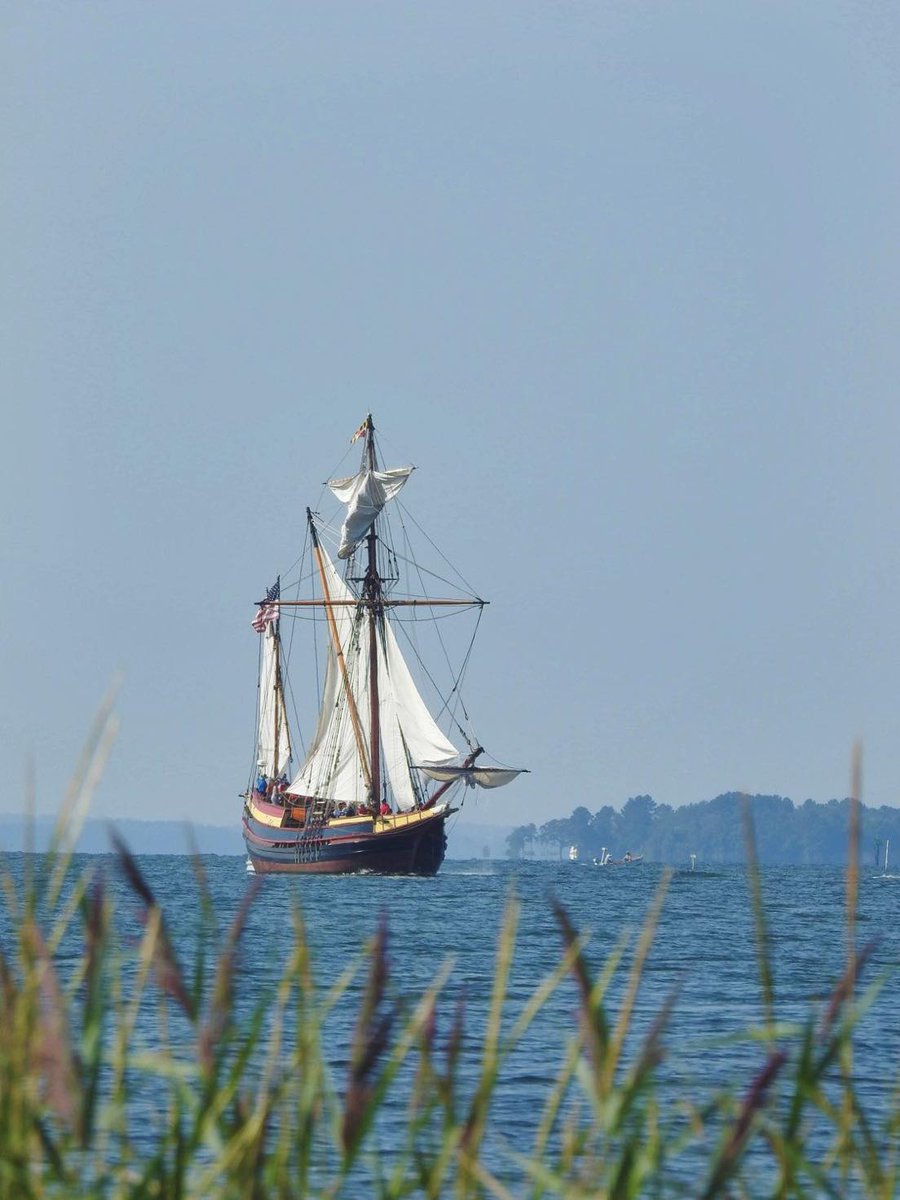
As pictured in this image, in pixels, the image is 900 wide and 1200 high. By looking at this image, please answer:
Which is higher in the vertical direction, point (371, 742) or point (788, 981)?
point (371, 742)

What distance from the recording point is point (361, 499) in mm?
83312

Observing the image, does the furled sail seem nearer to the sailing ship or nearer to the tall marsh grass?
the sailing ship

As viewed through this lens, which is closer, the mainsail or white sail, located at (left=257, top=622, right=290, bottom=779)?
the mainsail

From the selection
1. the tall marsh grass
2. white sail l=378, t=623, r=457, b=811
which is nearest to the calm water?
the tall marsh grass

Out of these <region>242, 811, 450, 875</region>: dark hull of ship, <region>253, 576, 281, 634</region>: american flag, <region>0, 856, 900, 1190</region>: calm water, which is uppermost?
<region>253, 576, 281, 634</region>: american flag

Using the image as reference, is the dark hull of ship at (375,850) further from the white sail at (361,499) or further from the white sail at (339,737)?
the white sail at (361,499)

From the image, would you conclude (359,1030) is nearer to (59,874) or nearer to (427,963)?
(59,874)

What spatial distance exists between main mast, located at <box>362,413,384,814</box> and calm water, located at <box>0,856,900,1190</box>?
43.6 ft

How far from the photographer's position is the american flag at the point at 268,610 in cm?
9031

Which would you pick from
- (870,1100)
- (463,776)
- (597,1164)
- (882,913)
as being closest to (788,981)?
(870,1100)

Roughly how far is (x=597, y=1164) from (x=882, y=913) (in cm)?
5445

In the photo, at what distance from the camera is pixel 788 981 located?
88.7ft

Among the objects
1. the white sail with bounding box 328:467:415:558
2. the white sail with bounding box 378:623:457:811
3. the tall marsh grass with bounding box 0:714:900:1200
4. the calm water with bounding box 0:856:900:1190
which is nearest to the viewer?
the tall marsh grass with bounding box 0:714:900:1200

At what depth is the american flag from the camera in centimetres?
9031
